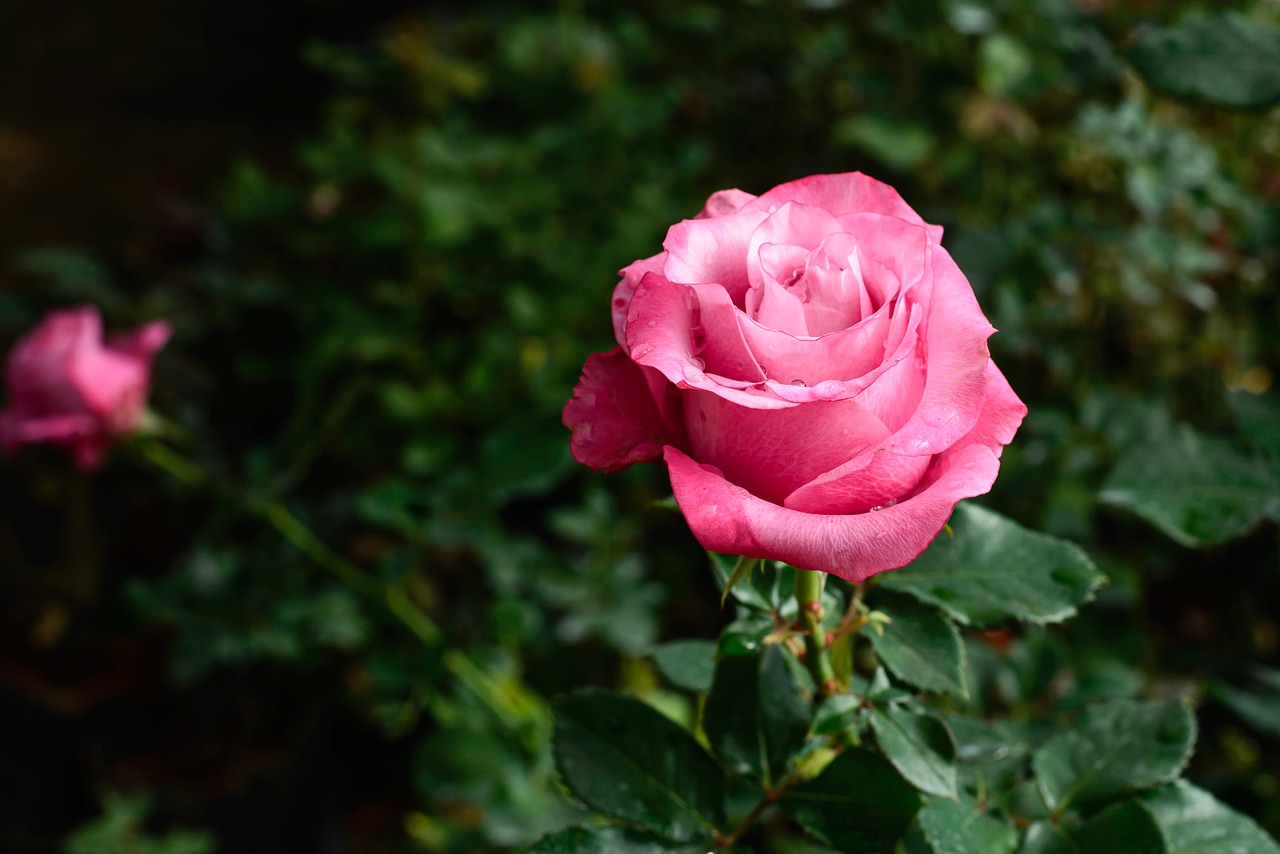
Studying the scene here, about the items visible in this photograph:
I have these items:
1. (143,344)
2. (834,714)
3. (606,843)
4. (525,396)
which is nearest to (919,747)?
(834,714)

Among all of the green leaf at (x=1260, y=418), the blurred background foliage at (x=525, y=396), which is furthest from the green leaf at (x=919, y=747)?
the green leaf at (x=1260, y=418)

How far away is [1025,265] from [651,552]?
1.98 ft

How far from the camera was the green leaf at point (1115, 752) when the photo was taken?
44cm

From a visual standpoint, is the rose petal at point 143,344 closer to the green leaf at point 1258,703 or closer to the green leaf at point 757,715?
the green leaf at point 757,715

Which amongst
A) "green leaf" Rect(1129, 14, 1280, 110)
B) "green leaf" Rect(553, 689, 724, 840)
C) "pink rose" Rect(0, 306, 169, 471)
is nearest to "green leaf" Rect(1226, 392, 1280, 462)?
"green leaf" Rect(1129, 14, 1280, 110)

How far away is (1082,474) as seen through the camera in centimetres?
91

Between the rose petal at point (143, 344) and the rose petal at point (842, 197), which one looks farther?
the rose petal at point (143, 344)

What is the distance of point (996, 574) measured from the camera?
1.37ft

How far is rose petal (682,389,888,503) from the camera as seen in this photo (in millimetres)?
323

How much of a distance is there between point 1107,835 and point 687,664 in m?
0.21

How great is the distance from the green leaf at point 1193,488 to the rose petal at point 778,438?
0.91 feet

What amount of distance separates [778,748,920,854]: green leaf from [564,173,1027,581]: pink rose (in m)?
0.13

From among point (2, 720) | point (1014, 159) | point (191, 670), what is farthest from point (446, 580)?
point (1014, 159)

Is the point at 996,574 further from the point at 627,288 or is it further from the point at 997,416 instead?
the point at 627,288
